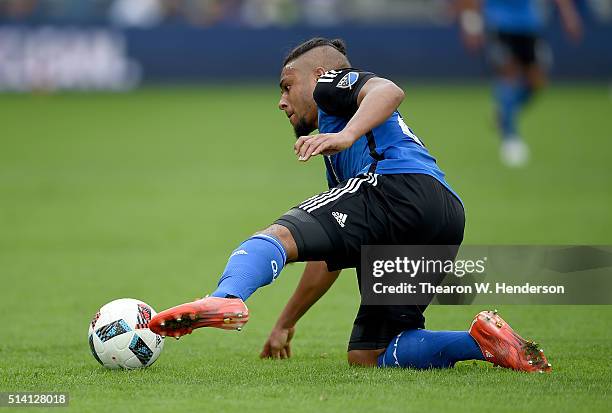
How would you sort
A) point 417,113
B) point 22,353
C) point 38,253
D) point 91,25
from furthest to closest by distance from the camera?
point 91,25, point 417,113, point 38,253, point 22,353

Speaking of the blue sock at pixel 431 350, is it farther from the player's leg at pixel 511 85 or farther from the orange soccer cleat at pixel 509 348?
the player's leg at pixel 511 85

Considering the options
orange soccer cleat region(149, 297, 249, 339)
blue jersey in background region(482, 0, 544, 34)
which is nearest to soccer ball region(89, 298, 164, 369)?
orange soccer cleat region(149, 297, 249, 339)

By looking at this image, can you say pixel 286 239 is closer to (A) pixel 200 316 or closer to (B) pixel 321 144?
(B) pixel 321 144

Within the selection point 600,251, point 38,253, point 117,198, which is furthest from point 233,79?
point 600,251

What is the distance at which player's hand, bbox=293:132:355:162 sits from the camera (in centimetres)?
508

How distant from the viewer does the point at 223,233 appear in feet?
38.1

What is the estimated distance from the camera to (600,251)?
6.93 m

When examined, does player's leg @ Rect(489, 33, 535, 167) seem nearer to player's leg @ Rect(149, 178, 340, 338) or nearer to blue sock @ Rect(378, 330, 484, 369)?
blue sock @ Rect(378, 330, 484, 369)

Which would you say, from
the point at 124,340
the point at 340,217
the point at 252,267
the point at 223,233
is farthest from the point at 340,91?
the point at 223,233

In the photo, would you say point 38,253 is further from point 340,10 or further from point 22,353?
point 340,10

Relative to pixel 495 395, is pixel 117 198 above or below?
below

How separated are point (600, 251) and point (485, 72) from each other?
22.7m

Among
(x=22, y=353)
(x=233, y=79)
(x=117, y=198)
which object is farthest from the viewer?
(x=233, y=79)

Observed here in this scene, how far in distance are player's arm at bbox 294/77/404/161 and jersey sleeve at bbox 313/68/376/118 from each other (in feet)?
0.15
